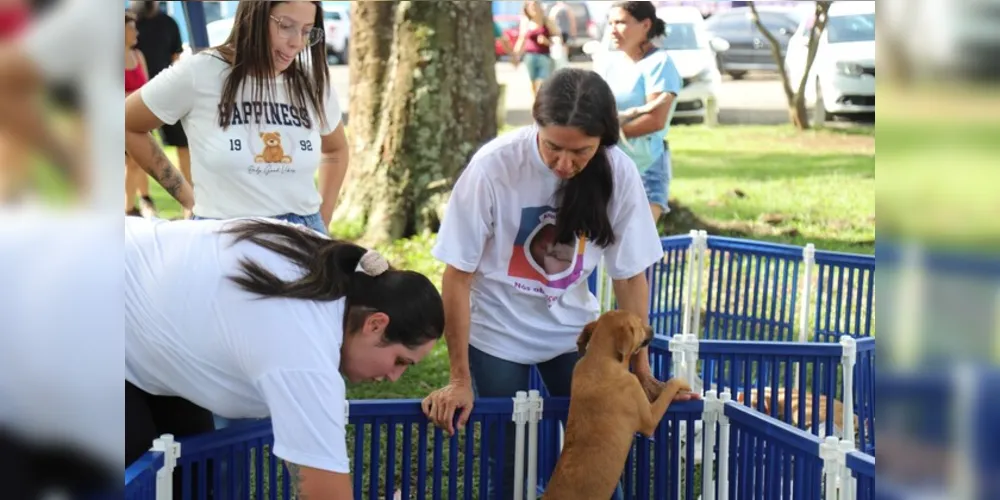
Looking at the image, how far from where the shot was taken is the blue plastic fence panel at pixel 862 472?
240 centimetres

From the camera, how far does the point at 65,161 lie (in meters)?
0.81

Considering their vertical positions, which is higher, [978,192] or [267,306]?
[978,192]

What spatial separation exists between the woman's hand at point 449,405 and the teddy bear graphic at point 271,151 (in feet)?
2.76

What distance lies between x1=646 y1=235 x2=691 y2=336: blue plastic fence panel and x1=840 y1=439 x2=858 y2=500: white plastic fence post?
3028 millimetres

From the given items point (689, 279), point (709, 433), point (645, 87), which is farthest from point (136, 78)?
point (709, 433)

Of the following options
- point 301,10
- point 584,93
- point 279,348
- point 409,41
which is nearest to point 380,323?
point 279,348

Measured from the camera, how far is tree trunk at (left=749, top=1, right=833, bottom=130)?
14.7m

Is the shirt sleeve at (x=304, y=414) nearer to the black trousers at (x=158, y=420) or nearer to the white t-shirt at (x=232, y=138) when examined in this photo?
the black trousers at (x=158, y=420)

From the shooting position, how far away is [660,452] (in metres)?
3.18

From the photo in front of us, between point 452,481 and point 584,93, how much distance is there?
1098 mm

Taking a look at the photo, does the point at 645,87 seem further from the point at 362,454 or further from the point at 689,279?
the point at 362,454

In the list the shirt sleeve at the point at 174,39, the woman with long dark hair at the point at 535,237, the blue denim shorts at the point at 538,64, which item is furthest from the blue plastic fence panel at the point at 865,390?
the blue denim shorts at the point at 538,64

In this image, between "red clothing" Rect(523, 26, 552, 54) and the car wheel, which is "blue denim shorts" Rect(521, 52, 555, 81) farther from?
the car wheel

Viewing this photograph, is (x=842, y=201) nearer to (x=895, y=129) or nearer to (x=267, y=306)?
(x=267, y=306)
